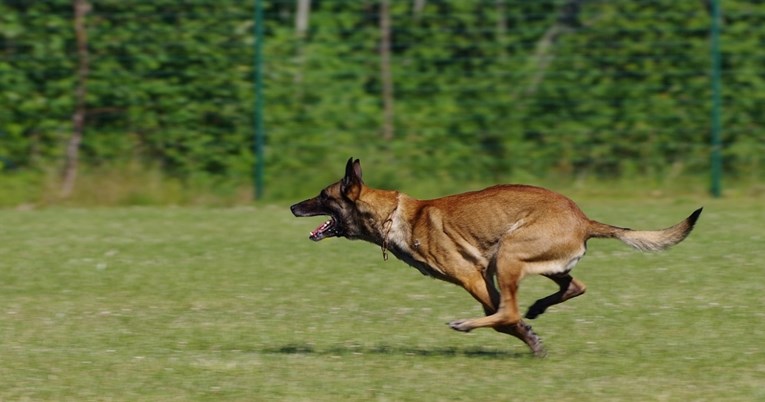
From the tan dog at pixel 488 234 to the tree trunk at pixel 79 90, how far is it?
30.5 feet

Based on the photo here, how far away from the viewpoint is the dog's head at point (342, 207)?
8.24m

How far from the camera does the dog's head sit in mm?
8242

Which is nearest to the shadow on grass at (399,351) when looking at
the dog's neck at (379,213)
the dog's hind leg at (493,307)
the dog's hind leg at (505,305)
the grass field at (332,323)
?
the grass field at (332,323)

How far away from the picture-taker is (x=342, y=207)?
8.30 metres

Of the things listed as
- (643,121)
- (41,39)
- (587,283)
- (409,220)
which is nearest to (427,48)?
(643,121)

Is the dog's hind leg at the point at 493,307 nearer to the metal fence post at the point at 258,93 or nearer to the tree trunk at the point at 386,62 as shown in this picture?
the metal fence post at the point at 258,93

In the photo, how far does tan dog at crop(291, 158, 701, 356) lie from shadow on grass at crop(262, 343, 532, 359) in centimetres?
22

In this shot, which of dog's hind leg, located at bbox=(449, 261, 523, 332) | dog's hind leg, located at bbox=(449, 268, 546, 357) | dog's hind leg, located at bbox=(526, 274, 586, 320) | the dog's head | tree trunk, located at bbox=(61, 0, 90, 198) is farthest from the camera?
tree trunk, located at bbox=(61, 0, 90, 198)

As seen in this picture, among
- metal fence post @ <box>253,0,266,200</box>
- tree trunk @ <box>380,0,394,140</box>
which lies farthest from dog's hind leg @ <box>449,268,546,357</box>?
tree trunk @ <box>380,0,394,140</box>

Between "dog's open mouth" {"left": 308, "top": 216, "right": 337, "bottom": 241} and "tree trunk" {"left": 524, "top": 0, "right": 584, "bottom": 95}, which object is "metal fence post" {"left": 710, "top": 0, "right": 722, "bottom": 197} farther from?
"dog's open mouth" {"left": 308, "top": 216, "right": 337, "bottom": 241}

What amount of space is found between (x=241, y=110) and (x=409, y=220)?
9375mm

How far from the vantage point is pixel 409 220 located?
26.6 ft

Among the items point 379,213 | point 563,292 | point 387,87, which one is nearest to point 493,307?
point 563,292

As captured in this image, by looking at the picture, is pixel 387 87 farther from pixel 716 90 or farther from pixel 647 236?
pixel 647 236
